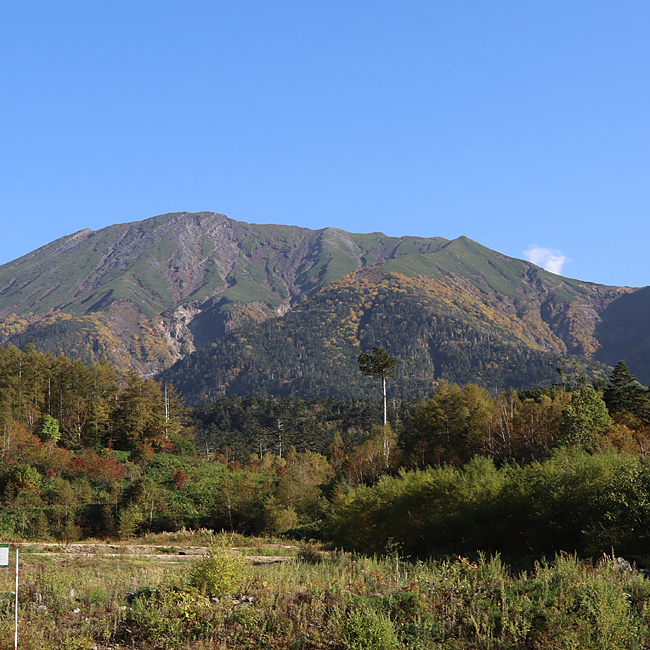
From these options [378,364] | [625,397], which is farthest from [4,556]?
[625,397]

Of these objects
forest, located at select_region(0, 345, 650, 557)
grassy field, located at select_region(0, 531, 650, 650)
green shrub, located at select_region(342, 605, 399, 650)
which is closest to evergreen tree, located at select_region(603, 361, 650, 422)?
forest, located at select_region(0, 345, 650, 557)

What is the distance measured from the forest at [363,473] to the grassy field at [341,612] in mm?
7976

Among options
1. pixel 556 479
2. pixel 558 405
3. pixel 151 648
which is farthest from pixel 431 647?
pixel 558 405

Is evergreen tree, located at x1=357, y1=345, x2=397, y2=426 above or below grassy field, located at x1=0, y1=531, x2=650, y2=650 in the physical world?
above

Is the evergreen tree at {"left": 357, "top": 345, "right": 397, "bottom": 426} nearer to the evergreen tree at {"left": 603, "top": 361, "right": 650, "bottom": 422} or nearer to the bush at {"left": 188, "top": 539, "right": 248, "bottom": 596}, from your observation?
the evergreen tree at {"left": 603, "top": 361, "right": 650, "bottom": 422}

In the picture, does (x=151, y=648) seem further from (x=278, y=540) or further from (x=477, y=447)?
(x=477, y=447)

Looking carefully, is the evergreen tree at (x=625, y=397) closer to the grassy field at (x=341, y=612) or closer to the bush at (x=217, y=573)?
the grassy field at (x=341, y=612)

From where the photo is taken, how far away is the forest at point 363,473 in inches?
915

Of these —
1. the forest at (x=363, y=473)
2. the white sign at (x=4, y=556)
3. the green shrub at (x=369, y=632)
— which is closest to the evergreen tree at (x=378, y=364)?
the forest at (x=363, y=473)

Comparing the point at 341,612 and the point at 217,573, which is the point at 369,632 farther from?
the point at 217,573

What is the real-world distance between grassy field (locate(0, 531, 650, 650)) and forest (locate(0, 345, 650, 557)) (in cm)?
798

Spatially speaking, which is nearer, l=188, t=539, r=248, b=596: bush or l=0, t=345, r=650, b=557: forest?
l=188, t=539, r=248, b=596: bush

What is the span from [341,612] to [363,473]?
212 feet

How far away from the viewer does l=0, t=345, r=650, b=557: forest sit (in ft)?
76.2
